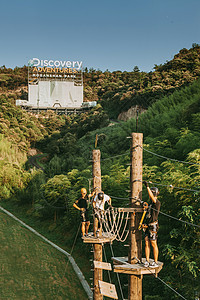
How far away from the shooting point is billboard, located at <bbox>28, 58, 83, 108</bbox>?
83906 mm

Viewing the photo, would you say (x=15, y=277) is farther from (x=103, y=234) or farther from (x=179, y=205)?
(x=179, y=205)

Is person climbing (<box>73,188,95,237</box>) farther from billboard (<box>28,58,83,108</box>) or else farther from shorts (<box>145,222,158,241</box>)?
billboard (<box>28,58,83,108</box>)

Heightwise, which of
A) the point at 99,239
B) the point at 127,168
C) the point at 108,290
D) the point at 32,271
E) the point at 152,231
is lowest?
the point at 32,271

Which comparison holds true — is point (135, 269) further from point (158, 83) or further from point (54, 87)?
point (54, 87)

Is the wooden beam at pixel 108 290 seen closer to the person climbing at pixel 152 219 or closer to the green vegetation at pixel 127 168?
the person climbing at pixel 152 219

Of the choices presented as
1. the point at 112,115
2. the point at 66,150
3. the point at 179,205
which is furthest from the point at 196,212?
the point at 112,115

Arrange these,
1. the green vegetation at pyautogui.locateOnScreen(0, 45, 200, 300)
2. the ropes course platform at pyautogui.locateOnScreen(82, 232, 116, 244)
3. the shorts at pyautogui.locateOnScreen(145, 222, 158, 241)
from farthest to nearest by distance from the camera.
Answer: the green vegetation at pyautogui.locateOnScreen(0, 45, 200, 300) → the ropes course platform at pyautogui.locateOnScreen(82, 232, 116, 244) → the shorts at pyautogui.locateOnScreen(145, 222, 158, 241)

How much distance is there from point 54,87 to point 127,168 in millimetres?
72658

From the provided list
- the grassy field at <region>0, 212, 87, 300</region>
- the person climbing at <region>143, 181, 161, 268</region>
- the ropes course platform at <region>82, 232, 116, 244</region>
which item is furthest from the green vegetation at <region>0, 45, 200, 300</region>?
the ropes course platform at <region>82, 232, 116, 244</region>

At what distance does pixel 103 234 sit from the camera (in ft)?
33.4

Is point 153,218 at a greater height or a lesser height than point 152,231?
greater

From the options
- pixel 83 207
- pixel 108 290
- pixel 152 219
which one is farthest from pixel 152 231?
pixel 83 207

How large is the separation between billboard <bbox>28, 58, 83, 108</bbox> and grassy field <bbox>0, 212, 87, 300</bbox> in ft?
218

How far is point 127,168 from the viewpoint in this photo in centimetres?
1725
